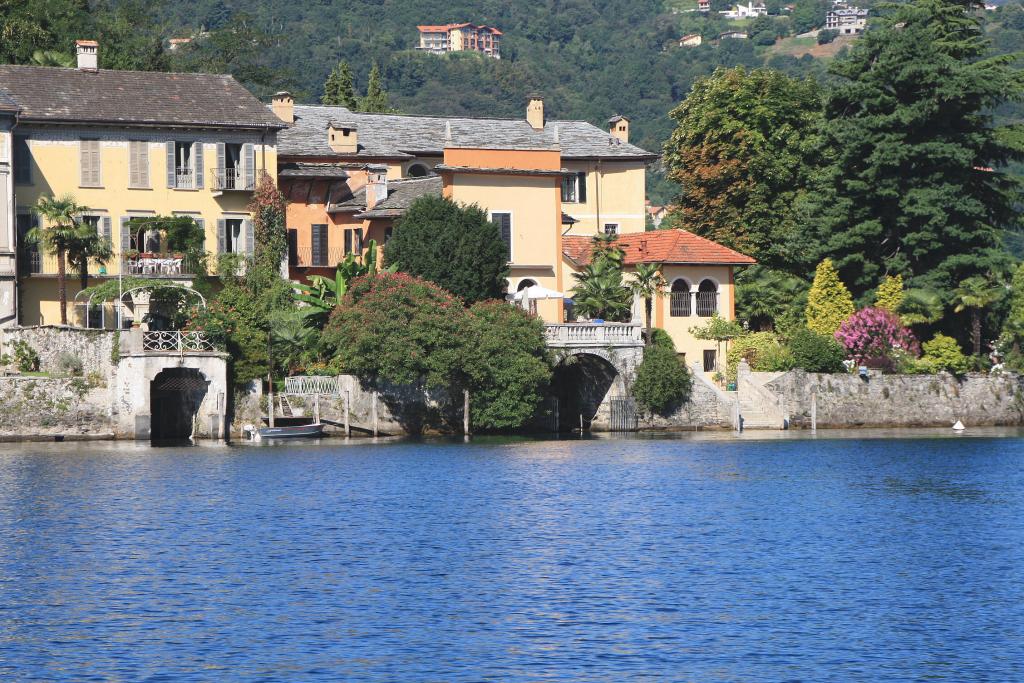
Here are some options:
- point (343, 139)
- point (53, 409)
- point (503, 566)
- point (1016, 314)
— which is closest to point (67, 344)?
point (53, 409)

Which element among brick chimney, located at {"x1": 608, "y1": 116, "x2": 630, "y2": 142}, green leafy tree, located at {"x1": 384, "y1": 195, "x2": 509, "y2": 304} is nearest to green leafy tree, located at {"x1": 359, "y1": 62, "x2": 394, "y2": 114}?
brick chimney, located at {"x1": 608, "y1": 116, "x2": 630, "y2": 142}

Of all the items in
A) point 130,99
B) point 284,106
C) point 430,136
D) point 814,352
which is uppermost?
point 284,106

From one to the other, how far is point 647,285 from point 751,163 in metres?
12.4

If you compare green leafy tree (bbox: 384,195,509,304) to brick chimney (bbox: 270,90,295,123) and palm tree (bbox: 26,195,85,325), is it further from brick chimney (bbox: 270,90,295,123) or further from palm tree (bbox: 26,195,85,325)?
brick chimney (bbox: 270,90,295,123)

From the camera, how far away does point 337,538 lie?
4272 cm

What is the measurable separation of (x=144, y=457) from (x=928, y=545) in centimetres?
2802

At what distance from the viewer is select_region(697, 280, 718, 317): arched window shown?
79.1 meters

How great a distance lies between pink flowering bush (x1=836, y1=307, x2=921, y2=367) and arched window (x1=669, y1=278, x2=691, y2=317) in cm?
702

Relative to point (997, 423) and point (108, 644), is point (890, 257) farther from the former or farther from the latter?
point (108, 644)

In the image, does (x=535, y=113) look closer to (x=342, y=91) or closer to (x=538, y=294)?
(x=538, y=294)

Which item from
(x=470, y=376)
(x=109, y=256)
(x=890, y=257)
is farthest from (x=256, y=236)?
(x=890, y=257)

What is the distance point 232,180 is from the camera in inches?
2950

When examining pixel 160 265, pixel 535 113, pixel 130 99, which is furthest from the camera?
pixel 535 113

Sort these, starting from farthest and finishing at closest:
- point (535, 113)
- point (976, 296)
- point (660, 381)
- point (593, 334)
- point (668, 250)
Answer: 1. point (535, 113)
2. point (668, 250)
3. point (976, 296)
4. point (660, 381)
5. point (593, 334)
